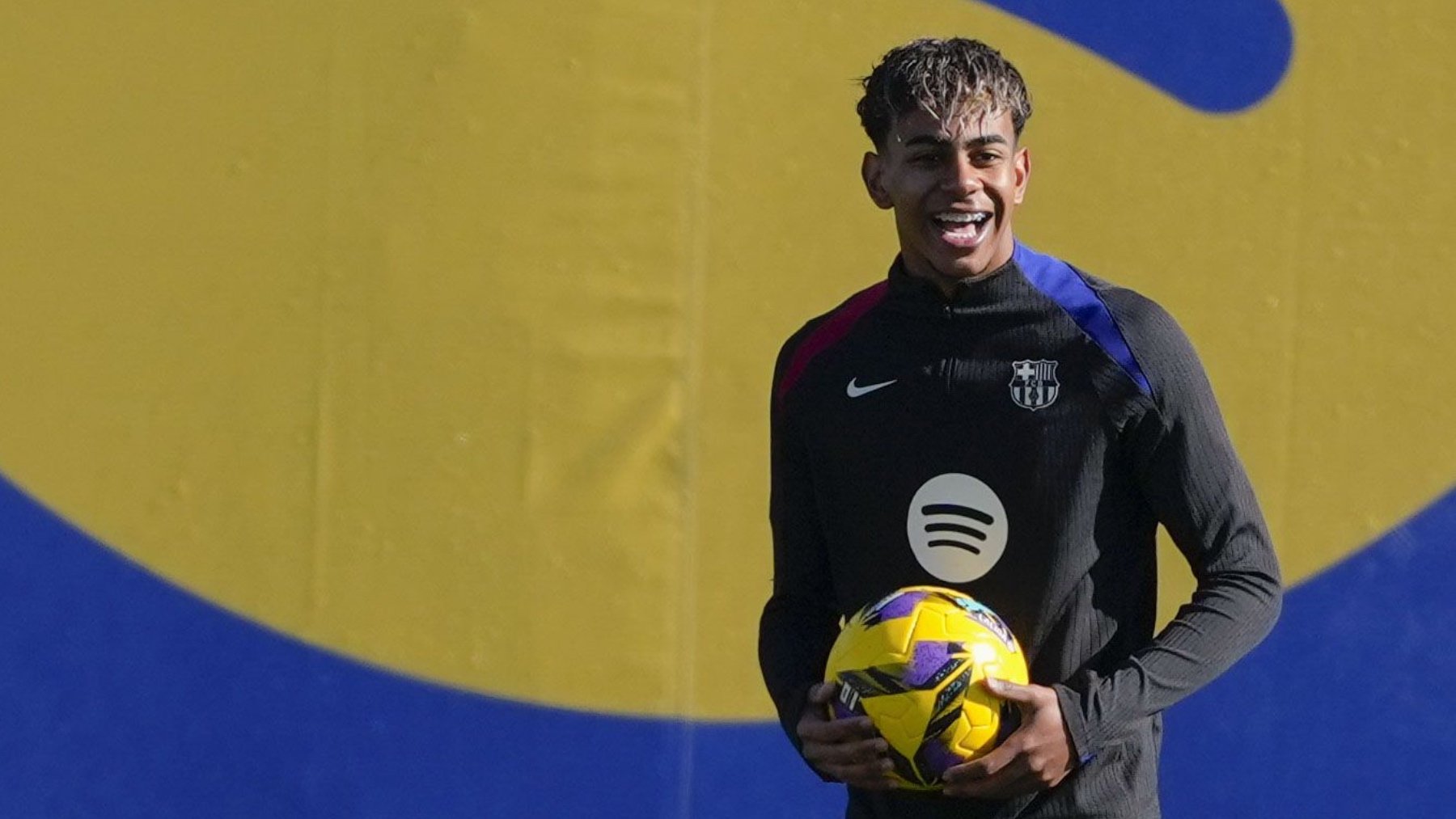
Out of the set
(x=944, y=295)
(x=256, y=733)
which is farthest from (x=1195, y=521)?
(x=256, y=733)

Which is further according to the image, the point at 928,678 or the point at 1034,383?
the point at 1034,383

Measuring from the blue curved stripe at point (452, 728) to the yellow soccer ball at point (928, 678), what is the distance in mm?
1335

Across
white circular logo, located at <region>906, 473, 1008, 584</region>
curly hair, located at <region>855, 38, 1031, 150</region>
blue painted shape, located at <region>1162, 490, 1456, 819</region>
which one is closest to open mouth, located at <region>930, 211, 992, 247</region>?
curly hair, located at <region>855, 38, 1031, 150</region>

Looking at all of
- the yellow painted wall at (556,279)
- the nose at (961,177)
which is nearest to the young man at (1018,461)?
the nose at (961,177)

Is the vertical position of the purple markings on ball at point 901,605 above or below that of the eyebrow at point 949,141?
below

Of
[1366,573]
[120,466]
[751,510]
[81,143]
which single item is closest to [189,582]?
[120,466]

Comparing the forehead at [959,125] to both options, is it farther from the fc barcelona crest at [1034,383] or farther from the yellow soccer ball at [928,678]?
the yellow soccer ball at [928,678]

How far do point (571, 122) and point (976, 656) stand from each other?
159 centimetres

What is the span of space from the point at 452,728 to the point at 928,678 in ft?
5.09

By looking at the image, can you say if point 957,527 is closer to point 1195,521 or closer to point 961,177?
point 1195,521

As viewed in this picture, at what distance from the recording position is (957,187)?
2.00 meters

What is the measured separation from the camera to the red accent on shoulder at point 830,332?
2.16 metres

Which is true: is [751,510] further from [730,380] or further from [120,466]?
[120,466]

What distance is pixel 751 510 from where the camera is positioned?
10.5 ft
